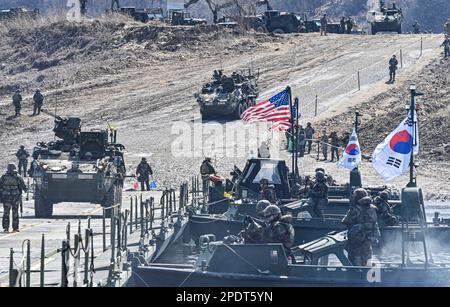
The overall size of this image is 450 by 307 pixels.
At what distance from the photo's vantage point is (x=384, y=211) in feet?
70.1

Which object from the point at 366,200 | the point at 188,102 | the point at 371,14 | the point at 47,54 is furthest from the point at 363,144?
the point at 371,14

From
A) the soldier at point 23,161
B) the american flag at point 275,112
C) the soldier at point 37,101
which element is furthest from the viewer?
the soldier at point 37,101

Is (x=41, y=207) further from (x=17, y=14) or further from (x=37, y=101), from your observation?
(x=17, y=14)

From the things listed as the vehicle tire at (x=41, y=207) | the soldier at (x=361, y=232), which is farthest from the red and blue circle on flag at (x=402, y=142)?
the vehicle tire at (x=41, y=207)

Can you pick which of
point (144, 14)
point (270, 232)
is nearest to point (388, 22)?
point (144, 14)

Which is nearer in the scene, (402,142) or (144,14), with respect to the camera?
(402,142)

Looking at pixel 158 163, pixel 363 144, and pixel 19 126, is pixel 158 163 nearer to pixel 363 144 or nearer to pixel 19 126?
pixel 363 144

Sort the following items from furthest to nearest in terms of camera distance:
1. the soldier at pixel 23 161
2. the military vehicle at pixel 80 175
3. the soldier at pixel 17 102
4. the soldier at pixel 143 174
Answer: the soldier at pixel 17 102
the soldier at pixel 23 161
the soldier at pixel 143 174
the military vehicle at pixel 80 175

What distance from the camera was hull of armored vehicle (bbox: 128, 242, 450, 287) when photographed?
56.3ft

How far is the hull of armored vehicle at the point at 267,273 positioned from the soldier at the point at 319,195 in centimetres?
628

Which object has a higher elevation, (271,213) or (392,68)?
(392,68)

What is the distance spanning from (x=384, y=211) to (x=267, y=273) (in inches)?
174

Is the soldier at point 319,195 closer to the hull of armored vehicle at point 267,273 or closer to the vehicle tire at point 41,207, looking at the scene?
the hull of armored vehicle at point 267,273

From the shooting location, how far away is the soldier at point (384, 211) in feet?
69.7
